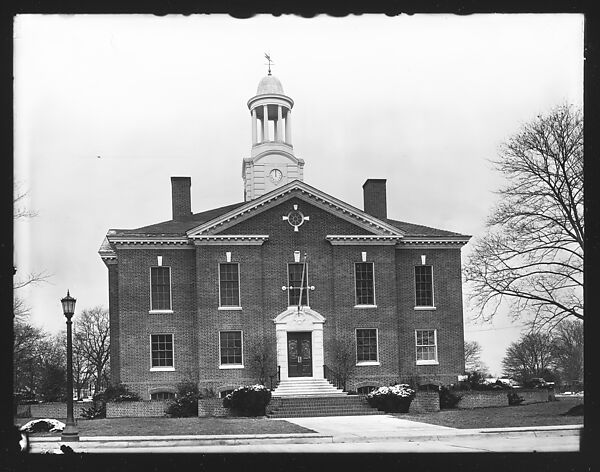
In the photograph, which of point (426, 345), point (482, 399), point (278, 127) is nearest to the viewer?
point (482, 399)

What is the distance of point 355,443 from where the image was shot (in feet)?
61.1

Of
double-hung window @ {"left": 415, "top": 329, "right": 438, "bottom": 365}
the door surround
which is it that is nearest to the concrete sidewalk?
the door surround

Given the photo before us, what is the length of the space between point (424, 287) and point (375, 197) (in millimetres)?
5962

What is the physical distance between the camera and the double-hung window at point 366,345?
3628 cm

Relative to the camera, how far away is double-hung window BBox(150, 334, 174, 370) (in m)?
35.3

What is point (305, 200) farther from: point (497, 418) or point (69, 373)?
point (69, 373)

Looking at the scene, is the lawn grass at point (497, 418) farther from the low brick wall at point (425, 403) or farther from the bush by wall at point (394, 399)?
the bush by wall at point (394, 399)

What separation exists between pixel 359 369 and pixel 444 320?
16.8ft

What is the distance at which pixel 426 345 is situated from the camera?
37625 mm

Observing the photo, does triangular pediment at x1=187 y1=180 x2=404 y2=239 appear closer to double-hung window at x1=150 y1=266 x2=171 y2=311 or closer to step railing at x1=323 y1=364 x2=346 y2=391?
double-hung window at x1=150 y1=266 x2=171 y2=311

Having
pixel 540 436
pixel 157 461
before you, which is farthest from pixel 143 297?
pixel 157 461

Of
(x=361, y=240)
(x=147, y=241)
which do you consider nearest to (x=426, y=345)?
(x=361, y=240)

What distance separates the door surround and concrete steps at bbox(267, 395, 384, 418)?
3.41m
